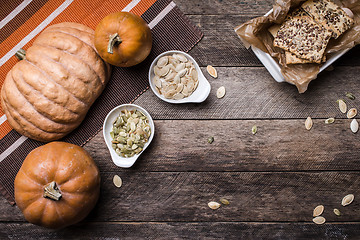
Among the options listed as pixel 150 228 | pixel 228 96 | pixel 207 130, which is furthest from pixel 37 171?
pixel 228 96

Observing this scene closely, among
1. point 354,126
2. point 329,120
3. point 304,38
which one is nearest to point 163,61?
point 304,38

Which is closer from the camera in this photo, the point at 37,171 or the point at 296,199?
the point at 37,171

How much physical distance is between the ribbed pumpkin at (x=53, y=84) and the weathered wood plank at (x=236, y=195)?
34 centimetres

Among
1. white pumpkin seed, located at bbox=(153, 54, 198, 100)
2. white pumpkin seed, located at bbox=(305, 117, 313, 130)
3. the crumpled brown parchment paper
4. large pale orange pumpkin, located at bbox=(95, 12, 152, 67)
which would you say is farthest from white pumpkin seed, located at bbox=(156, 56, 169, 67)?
white pumpkin seed, located at bbox=(305, 117, 313, 130)

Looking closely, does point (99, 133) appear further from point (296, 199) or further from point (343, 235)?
point (343, 235)

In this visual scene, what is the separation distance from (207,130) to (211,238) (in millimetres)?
504

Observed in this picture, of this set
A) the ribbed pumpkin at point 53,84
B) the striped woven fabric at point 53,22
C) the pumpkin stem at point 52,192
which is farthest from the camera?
the striped woven fabric at point 53,22

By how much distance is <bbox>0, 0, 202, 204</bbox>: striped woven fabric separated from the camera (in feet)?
4.71

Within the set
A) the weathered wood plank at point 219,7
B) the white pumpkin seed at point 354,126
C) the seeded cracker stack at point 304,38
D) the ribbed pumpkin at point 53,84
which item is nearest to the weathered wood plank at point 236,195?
the white pumpkin seed at point 354,126

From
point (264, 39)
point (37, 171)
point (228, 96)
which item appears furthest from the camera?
point (228, 96)

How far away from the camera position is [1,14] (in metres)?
1.43

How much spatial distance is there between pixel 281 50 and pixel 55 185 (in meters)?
1.09

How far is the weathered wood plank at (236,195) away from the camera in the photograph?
1.47 metres

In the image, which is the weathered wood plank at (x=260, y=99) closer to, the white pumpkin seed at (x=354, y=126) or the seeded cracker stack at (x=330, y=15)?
the white pumpkin seed at (x=354, y=126)
